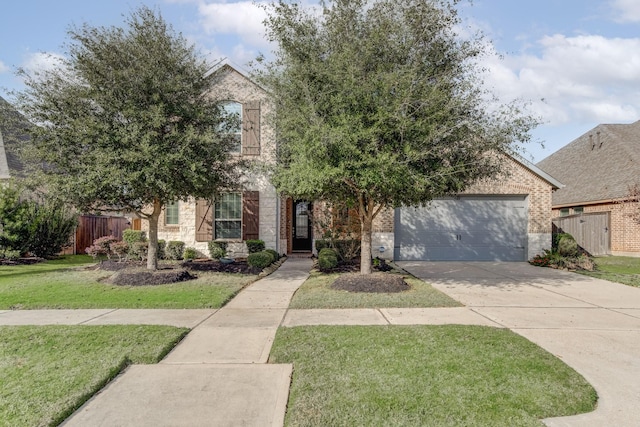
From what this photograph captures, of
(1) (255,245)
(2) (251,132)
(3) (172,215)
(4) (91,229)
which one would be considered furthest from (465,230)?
(4) (91,229)

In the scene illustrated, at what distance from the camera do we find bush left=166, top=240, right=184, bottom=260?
508 inches

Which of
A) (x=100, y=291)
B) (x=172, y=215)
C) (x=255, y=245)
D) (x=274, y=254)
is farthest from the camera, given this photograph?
(x=172, y=215)

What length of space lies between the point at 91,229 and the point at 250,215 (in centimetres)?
879

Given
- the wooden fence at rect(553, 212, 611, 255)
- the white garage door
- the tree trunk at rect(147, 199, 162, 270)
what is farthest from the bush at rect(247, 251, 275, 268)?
the wooden fence at rect(553, 212, 611, 255)

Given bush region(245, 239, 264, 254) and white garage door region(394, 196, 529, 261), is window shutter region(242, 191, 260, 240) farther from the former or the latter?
white garage door region(394, 196, 529, 261)

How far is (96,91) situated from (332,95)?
5002 mm

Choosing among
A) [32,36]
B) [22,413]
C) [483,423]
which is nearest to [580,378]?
[483,423]

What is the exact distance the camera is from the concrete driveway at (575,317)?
3371mm

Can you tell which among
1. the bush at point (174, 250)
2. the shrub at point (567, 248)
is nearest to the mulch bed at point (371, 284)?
the bush at point (174, 250)

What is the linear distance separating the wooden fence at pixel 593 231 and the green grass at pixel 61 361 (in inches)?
687

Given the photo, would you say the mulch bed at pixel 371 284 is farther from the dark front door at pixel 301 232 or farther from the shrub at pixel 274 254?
the dark front door at pixel 301 232

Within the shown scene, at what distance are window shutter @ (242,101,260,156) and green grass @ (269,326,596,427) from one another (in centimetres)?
922

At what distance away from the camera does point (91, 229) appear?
17.2 metres

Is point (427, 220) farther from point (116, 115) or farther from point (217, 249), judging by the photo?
point (116, 115)
